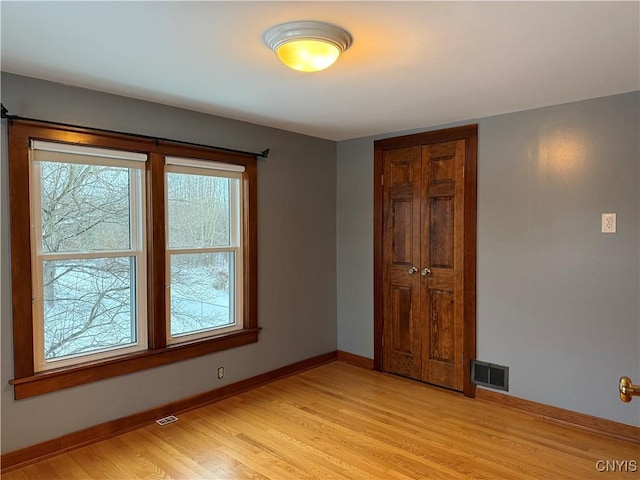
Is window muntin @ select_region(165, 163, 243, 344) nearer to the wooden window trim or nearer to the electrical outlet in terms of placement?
the wooden window trim

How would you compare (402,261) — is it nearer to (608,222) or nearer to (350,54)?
(608,222)

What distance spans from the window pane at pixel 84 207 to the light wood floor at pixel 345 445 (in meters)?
1.32

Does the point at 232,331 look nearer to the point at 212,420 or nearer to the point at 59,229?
the point at 212,420

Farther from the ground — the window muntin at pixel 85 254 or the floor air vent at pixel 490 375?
the window muntin at pixel 85 254

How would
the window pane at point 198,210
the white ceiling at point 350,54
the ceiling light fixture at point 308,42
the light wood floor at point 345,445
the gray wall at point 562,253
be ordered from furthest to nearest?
the window pane at point 198,210 < the gray wall at point 562,253 < the light wood floor at point 345,445 < the ceiling light fixture at point 308,42 < the white ceiling at point 350,54

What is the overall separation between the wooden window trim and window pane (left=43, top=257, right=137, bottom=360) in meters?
0.12

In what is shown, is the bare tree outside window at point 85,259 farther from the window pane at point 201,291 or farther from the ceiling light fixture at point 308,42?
the ceiling light fixture at point 308,42

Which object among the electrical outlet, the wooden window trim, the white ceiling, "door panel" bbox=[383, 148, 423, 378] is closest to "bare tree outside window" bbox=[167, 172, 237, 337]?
the wooden window trim

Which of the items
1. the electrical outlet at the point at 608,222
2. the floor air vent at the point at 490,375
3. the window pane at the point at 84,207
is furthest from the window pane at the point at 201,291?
the electrical outlet at the point at 608,222

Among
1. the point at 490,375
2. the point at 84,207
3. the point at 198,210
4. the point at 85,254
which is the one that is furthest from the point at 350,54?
the point at 490,375

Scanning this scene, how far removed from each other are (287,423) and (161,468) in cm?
92

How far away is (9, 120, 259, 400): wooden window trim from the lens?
8.27 ft

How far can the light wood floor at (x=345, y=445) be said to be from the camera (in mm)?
2518

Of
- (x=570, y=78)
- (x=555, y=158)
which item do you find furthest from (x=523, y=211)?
(x=570, y=78)
